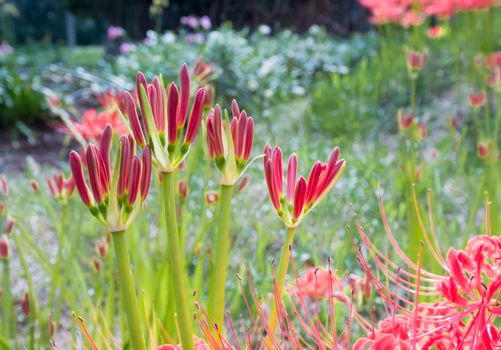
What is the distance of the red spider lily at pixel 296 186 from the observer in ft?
1.91

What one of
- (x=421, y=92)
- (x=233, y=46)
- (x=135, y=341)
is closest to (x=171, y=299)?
(x=135, y=341)

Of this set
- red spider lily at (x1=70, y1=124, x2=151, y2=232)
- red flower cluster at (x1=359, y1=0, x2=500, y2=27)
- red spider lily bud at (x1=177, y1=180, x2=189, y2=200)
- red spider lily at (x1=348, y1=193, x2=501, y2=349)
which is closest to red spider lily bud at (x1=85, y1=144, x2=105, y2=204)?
red spider lily at (x1=70, y1=124, x2=151, y2=232)

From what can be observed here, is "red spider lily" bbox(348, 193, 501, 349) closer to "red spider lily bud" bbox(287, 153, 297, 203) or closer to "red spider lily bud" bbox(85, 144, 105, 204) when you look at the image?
"red spider lily bud" bbox(287, 153, 297, 203)

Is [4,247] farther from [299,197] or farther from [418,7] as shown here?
[418,7]

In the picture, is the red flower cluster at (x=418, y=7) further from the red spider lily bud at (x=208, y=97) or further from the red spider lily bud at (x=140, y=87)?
the red spider lily bud at (x=140, y=87)

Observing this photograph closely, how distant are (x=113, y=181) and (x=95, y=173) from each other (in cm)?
2

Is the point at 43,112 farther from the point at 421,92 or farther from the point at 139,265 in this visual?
the point at 139,265

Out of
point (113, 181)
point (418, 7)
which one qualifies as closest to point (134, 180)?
point (113, 181)

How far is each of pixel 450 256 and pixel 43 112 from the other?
5.60m

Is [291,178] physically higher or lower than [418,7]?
lower

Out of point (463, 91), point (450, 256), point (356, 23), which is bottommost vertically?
point (450, 256)

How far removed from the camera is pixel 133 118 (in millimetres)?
549

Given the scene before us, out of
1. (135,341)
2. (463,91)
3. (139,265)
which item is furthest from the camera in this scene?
(463,91)

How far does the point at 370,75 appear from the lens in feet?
16.0
